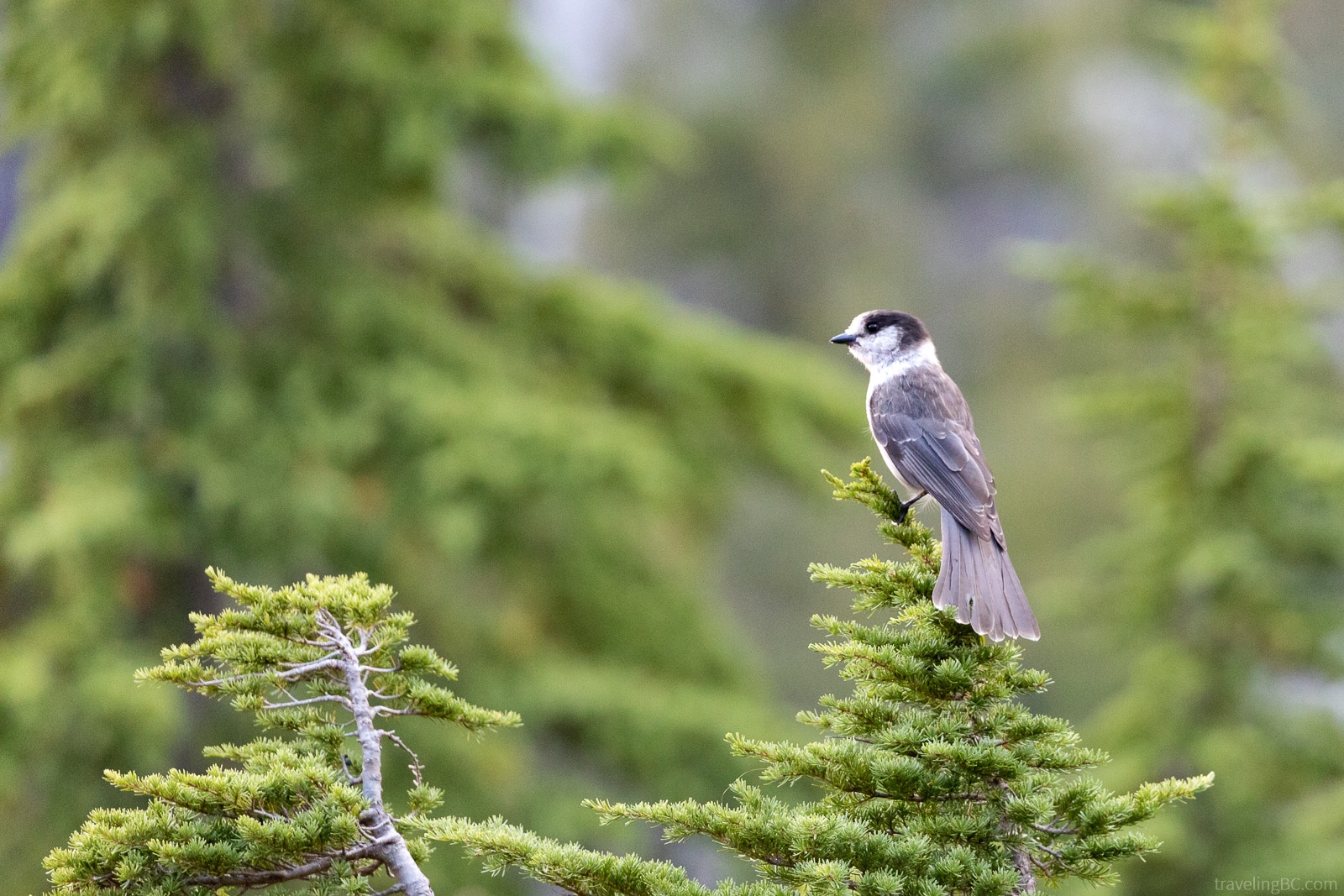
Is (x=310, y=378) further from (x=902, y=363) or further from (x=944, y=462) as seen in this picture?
(x=944, y=462)

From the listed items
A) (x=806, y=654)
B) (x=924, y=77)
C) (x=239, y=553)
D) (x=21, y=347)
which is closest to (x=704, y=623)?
(x=239, y=553)

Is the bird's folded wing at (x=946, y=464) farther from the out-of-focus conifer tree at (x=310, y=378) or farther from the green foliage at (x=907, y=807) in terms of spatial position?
the out-of-focus conifer tree at (x=310, y=378)

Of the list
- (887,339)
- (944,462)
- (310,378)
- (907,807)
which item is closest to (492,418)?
(310,378)

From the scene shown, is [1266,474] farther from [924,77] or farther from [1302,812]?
[924,77]

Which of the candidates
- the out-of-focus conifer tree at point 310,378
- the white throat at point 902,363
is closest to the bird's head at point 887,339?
the white throat at point 902,363

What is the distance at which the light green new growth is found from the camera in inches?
80.0

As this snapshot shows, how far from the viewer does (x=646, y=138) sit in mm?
6320

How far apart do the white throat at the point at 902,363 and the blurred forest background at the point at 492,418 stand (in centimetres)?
136

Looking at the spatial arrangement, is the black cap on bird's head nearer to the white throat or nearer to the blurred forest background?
the white throat

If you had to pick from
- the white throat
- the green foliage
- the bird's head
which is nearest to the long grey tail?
the green foliage

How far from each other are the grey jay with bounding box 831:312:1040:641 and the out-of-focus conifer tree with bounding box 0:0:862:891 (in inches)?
57.0

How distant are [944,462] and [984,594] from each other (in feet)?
5.07

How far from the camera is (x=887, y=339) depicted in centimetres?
505

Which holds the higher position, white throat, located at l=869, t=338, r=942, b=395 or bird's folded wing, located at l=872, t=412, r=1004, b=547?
white throat, located at l=869, t=338, r=942, b=395
